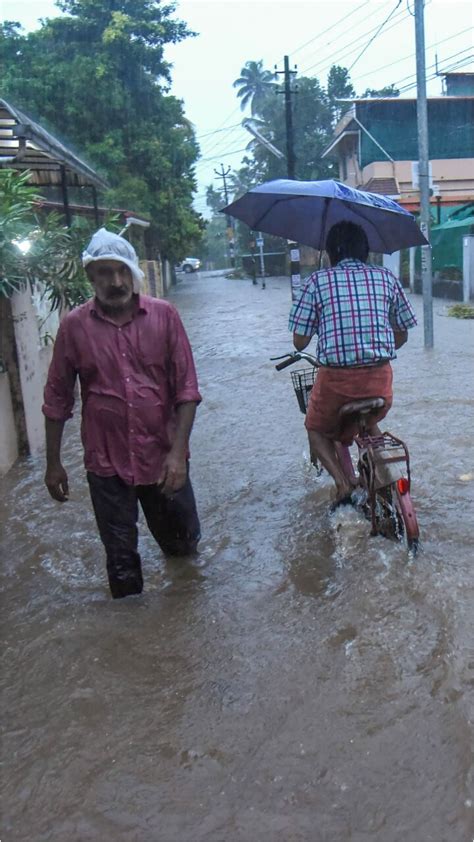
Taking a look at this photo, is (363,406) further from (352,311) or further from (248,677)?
(248,677)

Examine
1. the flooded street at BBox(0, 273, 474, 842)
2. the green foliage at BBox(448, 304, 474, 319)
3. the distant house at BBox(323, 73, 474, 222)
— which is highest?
the distant house at BBox(323, 73, 474, 222)

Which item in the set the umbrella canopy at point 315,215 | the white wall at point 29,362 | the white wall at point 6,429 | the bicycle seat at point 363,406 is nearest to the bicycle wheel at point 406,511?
the bicycle seat at point 363,406

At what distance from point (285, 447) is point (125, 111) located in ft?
70.4

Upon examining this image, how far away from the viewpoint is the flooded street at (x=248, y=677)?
94.9 inches

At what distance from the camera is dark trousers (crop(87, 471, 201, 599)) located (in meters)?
3.49

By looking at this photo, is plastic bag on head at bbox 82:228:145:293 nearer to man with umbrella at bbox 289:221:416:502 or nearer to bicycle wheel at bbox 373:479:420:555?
man with umbrella at bbox 289:221:416:502

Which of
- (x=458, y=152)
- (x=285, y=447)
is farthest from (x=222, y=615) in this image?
(x=458, y=152)

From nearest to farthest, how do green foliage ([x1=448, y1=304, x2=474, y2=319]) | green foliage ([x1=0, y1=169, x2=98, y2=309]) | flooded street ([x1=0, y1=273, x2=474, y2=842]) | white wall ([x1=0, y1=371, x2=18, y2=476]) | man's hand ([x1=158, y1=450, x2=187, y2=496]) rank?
flooded street ([x1=0, y1=273, x2=474, y2=842])
man's hand ([x1=158, y1=450, x2=187, y2=496])
green foliage ([x1=0, y1=169, x2=98, y2=309])
white wall ([x1=0, y1=371, x2=18, y2=476])
green foliage ([x1=448, y1=304, x2=474, y2=319])

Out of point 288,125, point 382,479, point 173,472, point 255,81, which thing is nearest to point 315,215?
point 382,479

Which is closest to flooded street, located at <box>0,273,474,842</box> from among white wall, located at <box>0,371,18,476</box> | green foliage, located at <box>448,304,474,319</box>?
white wall, located at <box>0,371,18,476</box>

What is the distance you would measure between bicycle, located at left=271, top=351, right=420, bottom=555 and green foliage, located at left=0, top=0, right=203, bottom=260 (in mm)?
19384

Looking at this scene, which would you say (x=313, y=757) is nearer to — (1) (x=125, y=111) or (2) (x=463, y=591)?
(2) (x=463, y=591)

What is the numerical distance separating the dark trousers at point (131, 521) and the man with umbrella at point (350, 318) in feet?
3.29

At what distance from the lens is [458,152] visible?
32.1 meters
